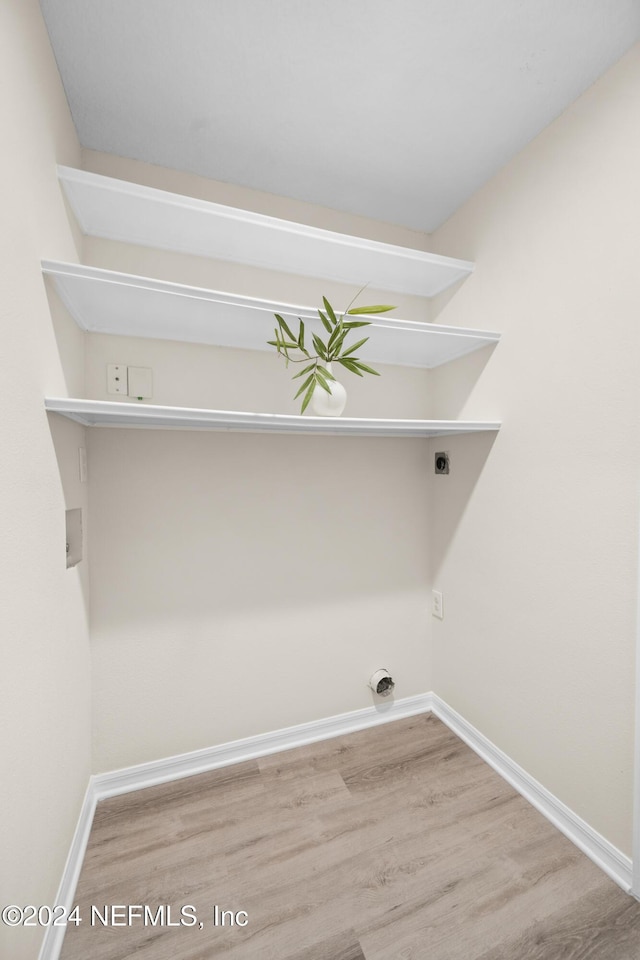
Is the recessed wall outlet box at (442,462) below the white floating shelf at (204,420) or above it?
below

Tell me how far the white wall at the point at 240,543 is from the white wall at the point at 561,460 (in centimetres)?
34

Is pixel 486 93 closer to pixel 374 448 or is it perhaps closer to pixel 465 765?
pixel 374 448

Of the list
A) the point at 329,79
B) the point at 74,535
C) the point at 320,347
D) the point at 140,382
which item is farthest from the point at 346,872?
the point at 329,79

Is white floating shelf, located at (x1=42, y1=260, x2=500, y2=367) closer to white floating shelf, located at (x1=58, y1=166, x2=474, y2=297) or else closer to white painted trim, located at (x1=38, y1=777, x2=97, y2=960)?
white floating shelf, located at (x1=58, y1=166, x2=474, y2=297)

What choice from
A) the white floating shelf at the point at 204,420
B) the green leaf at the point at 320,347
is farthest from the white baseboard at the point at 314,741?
the green leaf at the point at 320,347

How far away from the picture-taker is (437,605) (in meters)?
1.87

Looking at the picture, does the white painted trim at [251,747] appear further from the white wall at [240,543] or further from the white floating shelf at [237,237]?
the white floating shelf at [237,237]

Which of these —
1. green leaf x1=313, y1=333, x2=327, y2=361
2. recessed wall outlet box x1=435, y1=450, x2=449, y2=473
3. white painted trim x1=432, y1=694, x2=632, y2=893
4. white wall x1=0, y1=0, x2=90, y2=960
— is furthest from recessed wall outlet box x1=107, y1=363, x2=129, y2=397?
white painted trim x1=432, y1=694, x2=632, y2=893

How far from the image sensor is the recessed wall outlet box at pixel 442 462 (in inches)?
70.7

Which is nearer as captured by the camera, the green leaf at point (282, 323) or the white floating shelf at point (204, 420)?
the white floating shelf at point (204, 420)

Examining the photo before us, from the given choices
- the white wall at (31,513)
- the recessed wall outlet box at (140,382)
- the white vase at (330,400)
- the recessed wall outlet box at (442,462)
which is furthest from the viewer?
the recessed wall outlet box at (442,462)

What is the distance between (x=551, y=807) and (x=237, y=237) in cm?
221

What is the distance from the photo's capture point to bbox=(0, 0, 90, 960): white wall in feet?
2.45

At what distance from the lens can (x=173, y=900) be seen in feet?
3.51
